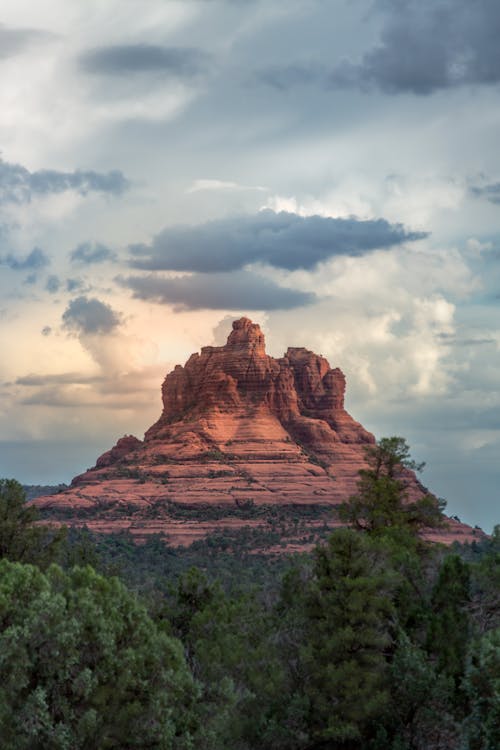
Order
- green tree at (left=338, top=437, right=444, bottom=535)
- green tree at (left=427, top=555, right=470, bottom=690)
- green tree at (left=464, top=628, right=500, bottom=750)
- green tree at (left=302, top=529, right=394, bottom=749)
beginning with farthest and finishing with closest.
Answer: green tree at (left=338, top=437, right=444, bottom=535), green tree at (left=427, top=555, right=470, bottom=690), green tree at (left=302, top=529, right=394, bottom=749), green tree at (left=464, top=628, right=500, bottom=750)

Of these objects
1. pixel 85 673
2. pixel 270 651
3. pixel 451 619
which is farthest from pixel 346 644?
pixel 85 673

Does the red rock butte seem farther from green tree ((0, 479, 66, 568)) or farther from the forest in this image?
green tree ((0, 479, 66, 568))

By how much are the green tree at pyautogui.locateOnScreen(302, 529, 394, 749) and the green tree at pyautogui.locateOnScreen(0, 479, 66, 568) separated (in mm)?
13490

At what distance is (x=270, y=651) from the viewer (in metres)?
57.8

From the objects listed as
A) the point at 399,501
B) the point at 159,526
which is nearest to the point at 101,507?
the point at 159,526

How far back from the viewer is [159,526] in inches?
6816

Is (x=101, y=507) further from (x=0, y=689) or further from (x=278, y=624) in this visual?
(x=0, y=689)

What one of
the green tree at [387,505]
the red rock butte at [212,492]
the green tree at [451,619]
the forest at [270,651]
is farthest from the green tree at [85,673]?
the red rock butte at [212,492]

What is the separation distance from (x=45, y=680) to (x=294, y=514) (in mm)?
137579

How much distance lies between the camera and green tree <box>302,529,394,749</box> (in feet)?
176

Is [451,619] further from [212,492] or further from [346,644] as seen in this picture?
[212,492]

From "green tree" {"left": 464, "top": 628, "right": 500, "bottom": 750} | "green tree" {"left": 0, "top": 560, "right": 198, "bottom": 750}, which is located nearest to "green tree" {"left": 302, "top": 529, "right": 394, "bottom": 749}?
"green tree" {"left": 0, "top": 560, "right": 198, "bottom": 750}

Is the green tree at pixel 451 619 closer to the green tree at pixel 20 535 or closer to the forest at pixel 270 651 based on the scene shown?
the forest at pixel 270 651

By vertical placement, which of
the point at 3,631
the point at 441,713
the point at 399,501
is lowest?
the point at 441,713
